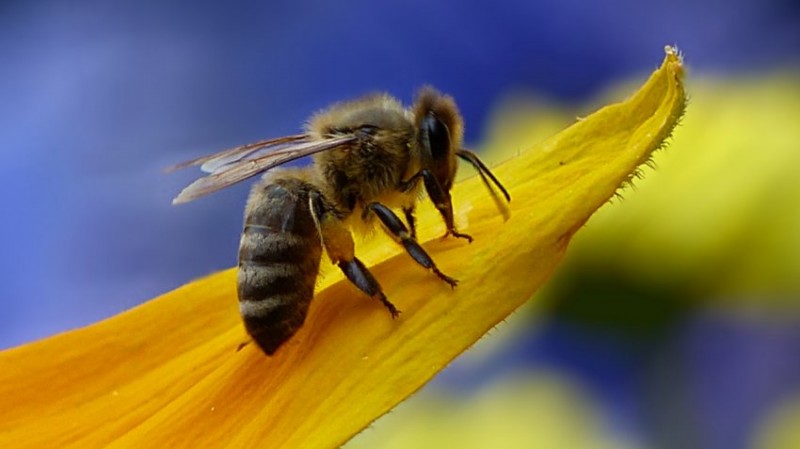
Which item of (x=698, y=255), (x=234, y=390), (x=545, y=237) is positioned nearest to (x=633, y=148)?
(x=545, y=237)

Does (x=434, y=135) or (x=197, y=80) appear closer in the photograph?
(x=434, y=135)

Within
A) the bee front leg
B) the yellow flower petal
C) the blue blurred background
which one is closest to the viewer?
the yellow flower petal

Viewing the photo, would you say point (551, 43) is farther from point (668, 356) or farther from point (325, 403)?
point (325, 403)

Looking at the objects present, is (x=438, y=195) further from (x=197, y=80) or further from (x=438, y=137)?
(x=197, y=80)

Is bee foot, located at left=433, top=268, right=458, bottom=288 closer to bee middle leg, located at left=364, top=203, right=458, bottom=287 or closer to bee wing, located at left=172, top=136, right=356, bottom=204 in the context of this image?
bee middle leg, located at left=364, top=203, right=458, bottom=287

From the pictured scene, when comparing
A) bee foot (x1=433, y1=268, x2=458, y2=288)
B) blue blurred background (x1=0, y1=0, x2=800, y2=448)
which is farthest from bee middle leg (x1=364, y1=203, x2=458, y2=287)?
blue blurred background (x1=0, y1=0, x2=800, y2=448)

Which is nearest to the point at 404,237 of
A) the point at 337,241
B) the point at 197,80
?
the point at 337,241

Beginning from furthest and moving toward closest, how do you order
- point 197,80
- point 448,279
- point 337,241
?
point 197,80 → point 337,241 → point 448,279
